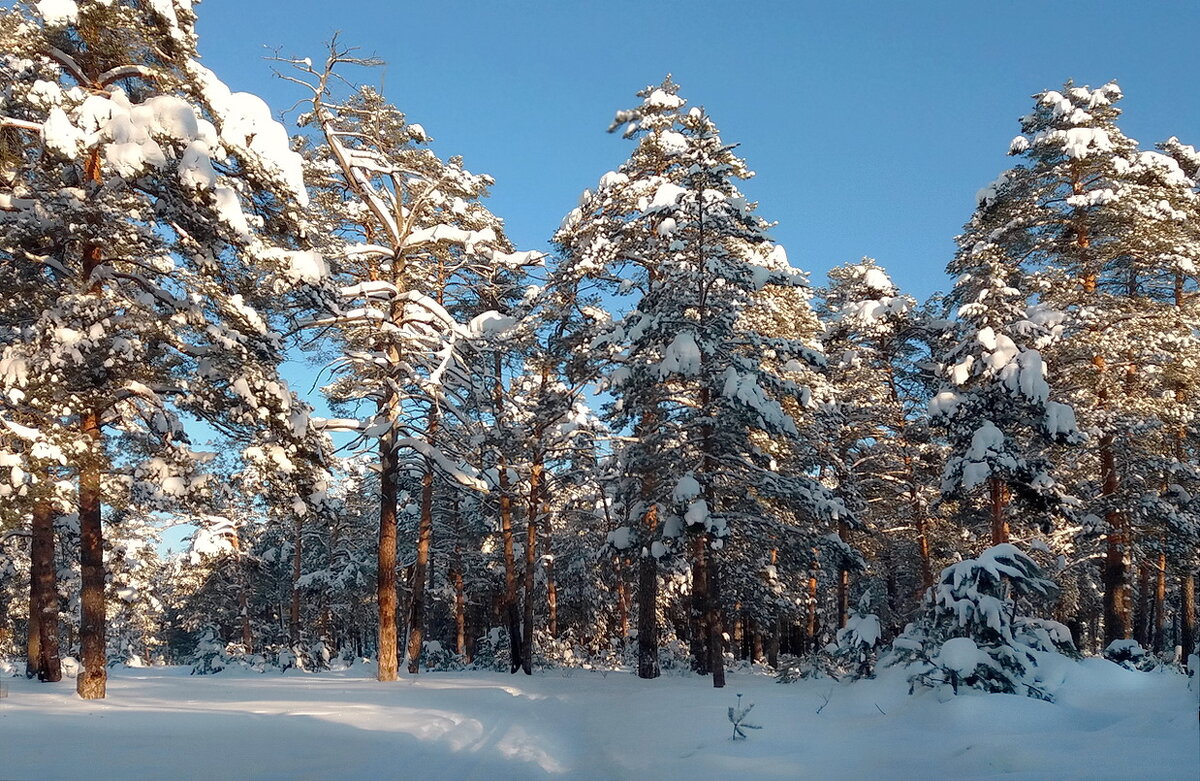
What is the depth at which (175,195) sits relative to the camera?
1151 centimetres

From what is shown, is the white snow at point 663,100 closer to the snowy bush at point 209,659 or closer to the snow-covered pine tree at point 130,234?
the snow-covered pine tree at point 130,234

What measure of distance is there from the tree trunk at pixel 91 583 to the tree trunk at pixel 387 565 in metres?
5.92

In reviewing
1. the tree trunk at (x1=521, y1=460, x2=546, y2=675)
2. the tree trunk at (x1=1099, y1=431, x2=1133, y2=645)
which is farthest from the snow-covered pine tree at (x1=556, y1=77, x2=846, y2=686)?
the tree trunk at (x1=1099, y1=431, x2=1133, y2=645)

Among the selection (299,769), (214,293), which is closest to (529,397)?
(214,293)

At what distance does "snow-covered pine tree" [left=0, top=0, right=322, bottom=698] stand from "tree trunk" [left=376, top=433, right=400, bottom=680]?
453cm

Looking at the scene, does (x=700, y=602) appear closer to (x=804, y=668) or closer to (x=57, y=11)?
(x=804, y=668)

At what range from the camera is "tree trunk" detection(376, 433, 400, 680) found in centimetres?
1642

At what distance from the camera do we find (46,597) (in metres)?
14.4

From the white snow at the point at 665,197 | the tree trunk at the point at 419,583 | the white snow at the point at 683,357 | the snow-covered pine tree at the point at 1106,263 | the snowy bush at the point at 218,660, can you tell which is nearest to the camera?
the white snow at the point at 683,357

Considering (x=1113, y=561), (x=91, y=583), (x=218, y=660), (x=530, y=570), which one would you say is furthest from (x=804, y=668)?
(x=218, y=660)

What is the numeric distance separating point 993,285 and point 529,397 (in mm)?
17643

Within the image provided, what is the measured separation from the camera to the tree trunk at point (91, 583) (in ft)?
35.2

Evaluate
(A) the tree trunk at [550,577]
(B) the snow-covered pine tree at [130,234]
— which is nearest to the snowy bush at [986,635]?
(B) the snow-covered pine tree at [130,234]

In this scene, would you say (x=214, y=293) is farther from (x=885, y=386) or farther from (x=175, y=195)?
(x=885, y=386)
